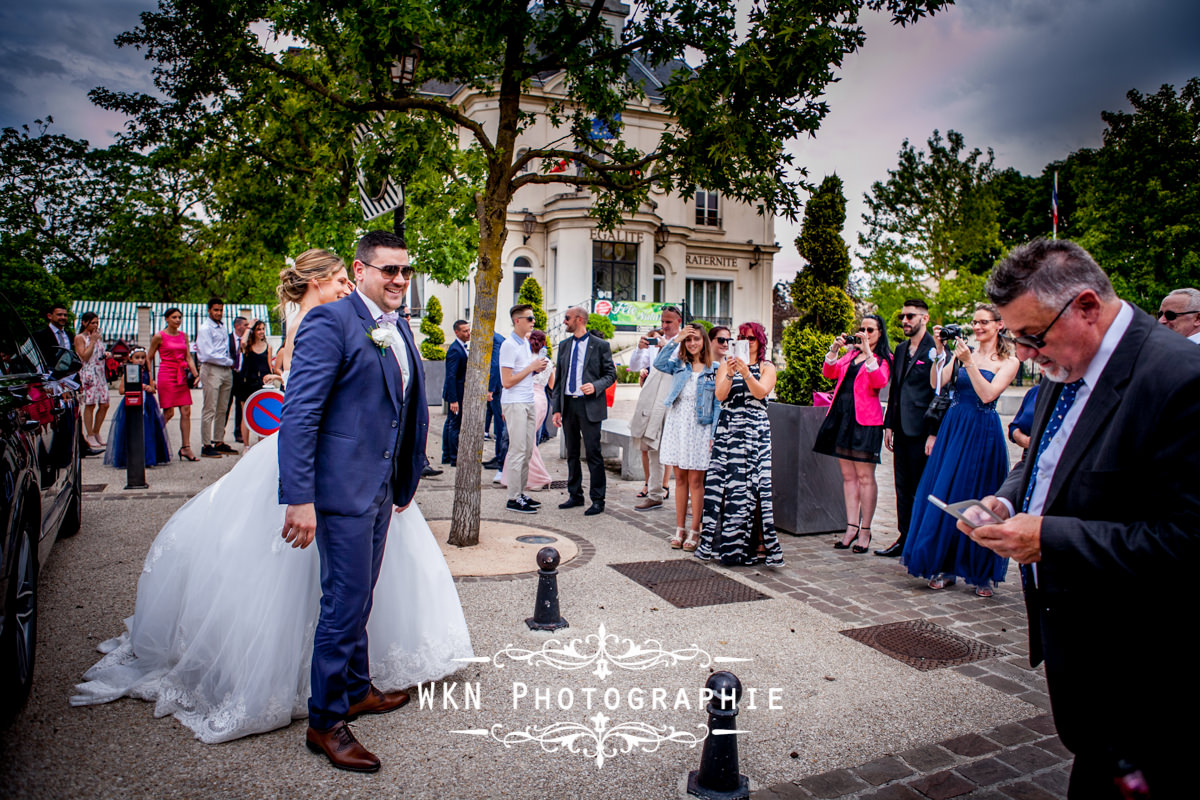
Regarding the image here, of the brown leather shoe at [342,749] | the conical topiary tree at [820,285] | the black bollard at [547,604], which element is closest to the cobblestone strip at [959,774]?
the brown leather shoe at [342,749]

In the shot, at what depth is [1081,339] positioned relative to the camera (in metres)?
2.19

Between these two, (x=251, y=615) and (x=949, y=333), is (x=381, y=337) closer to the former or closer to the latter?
(x=251, y=615)

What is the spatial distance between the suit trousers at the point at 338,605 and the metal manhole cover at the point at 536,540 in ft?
12.7

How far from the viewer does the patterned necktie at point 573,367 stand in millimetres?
9047

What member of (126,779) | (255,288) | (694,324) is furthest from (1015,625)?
(255,288)

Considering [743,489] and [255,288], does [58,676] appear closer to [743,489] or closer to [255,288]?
[743,489]

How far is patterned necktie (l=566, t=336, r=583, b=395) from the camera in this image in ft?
29.7

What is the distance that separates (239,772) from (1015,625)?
195 inches

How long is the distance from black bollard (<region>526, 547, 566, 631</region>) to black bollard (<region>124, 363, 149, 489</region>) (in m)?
7.02

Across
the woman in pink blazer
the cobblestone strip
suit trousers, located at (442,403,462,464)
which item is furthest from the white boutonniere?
suit trousers, located at (442,403,462,464)

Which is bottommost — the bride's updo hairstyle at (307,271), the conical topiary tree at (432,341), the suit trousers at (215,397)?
A: the suit trousers at (215,397)

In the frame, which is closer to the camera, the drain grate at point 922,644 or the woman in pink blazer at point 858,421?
the drain grate at point 922,644

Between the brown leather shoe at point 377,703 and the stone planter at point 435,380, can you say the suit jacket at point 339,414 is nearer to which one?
the brown leather shoe at point 377,703

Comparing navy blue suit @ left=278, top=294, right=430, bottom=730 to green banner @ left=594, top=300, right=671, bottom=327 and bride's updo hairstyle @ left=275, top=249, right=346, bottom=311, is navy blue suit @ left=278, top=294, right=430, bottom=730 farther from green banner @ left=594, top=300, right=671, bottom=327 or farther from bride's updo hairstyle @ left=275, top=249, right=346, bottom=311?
green banner @ left=594, top=300, right=671, bottom=327
